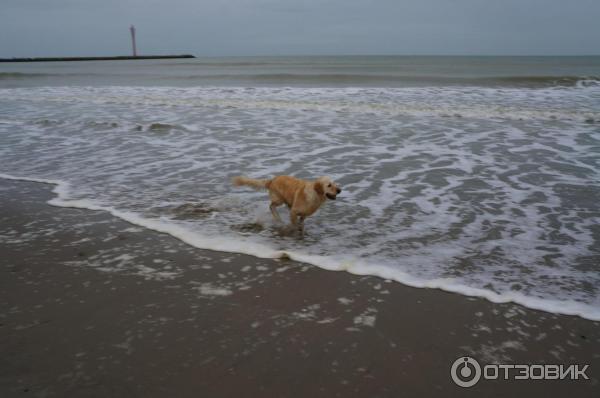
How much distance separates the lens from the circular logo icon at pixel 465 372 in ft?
8.18

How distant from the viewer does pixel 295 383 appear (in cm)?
245

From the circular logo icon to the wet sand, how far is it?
0.05 m

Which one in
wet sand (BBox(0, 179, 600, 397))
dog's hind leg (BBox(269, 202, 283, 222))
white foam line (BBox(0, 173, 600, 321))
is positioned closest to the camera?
wet sand (BBox(0, 179, 600, 397))

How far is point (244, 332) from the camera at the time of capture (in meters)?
2.91

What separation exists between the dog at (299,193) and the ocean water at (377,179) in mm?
236

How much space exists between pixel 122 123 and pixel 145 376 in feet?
36.1

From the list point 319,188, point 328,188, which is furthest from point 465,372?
point 319,188

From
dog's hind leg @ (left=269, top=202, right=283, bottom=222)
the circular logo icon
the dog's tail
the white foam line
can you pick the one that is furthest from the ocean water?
the circular logo icon

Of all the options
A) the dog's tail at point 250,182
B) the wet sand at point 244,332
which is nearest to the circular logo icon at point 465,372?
the wet sand at point 244,332

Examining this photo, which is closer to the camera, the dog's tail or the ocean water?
the ocean water

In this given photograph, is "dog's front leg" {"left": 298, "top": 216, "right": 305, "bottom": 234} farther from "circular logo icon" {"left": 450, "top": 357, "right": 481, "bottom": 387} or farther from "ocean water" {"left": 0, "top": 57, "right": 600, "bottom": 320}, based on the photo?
"circular logo icon" {"left": 450, "top": 357, "right": 481, "bottom": 387}

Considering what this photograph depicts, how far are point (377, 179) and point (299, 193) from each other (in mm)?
2305

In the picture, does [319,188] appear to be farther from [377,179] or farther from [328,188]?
[377,179]

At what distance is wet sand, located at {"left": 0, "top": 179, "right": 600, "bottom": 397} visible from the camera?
244 cm
